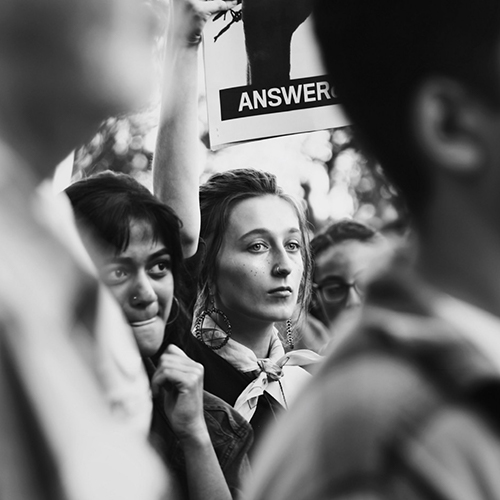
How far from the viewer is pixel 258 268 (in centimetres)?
167

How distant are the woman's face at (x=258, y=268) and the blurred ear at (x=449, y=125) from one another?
35.5 inches

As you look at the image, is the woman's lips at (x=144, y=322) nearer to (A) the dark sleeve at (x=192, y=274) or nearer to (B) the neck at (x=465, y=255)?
(A) the dark sleeve at (x=192, y=274)

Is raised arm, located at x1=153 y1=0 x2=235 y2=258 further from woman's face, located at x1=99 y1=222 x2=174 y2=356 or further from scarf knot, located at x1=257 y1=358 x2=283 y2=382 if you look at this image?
scarf knot, located at x1=257 y1=358 x2=283 y2=382

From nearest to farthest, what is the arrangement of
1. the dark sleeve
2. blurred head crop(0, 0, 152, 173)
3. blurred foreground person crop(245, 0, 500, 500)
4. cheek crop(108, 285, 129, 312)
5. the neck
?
1. blurred foreground person crop(245, 0, 500, 500)
2. the neck
3. blurred head crop(0, 0, 152, 173)
4. cheek crop(108, 285, 129, 312)
5. the dark sleeve

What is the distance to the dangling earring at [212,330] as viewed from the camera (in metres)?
1.66

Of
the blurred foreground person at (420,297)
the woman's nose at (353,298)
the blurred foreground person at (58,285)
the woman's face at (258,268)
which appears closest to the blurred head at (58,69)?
the blurred foreground person at (58,285)

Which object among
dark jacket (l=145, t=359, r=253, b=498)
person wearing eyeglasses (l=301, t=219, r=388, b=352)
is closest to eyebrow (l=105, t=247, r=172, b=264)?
dark jacket (l=145, t=359, r=253, b=498)

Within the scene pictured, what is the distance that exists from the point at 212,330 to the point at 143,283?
18cm

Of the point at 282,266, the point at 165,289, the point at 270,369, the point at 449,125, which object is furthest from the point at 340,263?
the point at 449,125

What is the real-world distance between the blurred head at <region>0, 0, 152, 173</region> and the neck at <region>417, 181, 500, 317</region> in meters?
0.89

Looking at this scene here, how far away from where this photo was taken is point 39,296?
4.38 feet

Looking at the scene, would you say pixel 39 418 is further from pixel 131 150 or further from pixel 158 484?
pixel 131 150

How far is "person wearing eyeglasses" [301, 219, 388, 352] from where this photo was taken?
5.50 ft

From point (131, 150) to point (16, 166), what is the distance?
0.91 ft
